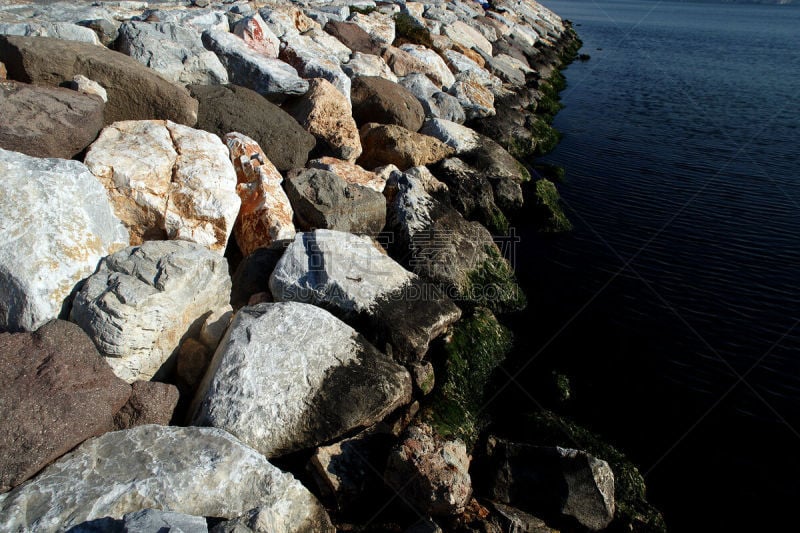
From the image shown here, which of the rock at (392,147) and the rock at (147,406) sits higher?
the rock at (147,406)

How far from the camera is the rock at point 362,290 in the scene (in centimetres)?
691

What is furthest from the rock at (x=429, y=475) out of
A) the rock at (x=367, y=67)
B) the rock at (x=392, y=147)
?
the rock at (x=367, y=67)

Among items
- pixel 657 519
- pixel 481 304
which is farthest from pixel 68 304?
pixel 657 519

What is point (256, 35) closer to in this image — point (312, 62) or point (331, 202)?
point (312, 62)

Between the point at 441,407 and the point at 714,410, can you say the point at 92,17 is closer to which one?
the point at 441,407

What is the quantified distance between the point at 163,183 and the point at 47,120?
1.58 m

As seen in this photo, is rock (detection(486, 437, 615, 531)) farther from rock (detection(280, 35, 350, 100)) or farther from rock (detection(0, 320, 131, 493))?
rock (detection(280, 35, 350, 100))

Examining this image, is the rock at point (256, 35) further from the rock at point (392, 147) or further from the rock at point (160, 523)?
the rock at point (160, 523)

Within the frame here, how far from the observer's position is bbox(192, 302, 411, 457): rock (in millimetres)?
5356

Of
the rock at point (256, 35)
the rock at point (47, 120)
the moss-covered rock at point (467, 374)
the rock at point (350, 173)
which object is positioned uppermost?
the rock at point (47, 120)

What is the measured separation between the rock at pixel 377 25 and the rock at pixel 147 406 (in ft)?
43.8

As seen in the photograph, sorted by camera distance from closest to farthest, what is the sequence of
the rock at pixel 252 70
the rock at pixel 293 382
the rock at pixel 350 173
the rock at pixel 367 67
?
the rock at pixel 293 382, the rock at pixel 350 173, the rock at pixel 252 70, the rock at pixel 367 67

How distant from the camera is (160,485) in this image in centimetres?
443

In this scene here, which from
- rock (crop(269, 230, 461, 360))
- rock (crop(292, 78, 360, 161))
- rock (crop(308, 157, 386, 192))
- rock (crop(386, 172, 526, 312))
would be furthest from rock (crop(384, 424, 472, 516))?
rock (crop(292, 78, 360, 161))
